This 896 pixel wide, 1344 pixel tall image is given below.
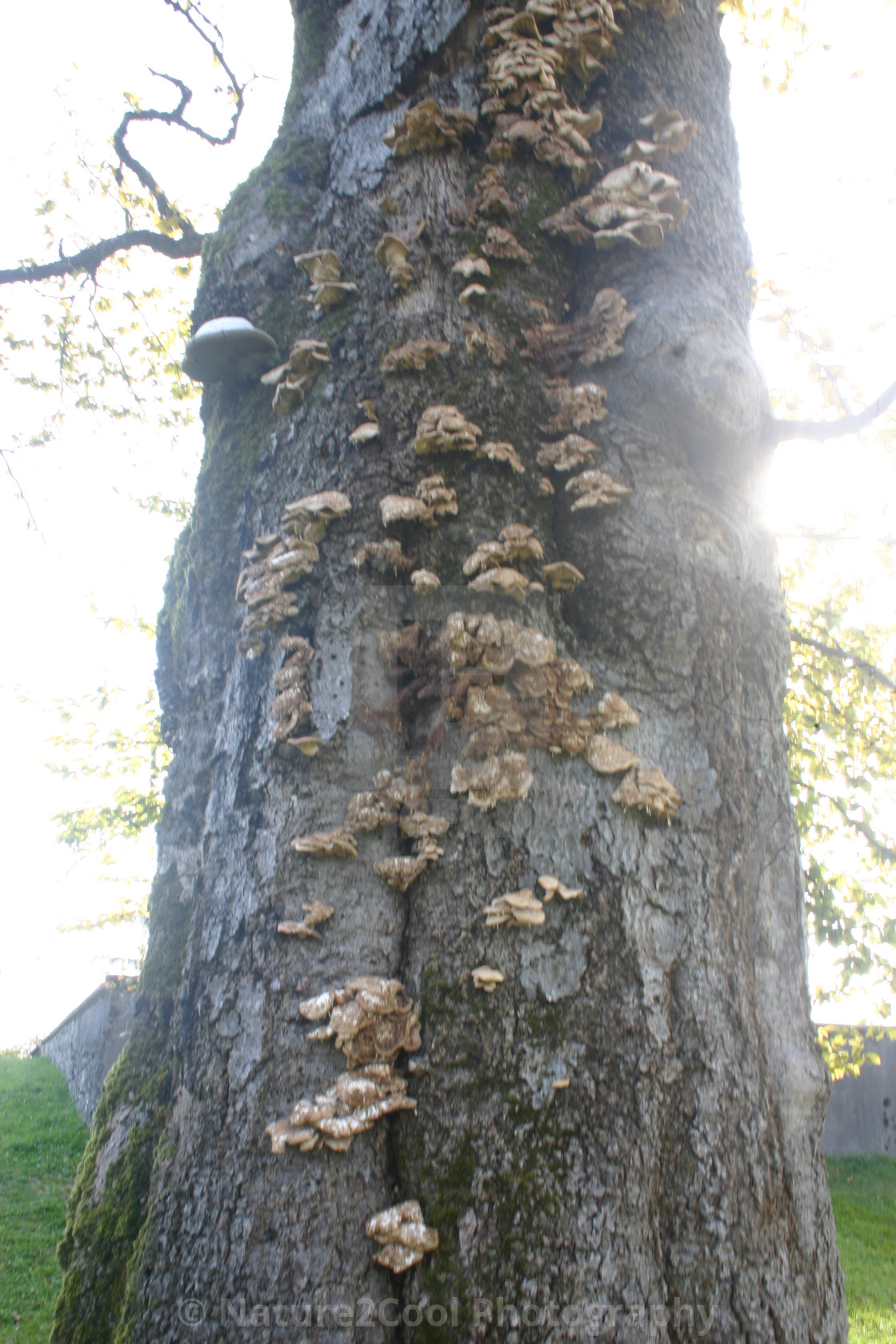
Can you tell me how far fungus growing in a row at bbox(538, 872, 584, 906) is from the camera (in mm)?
1867

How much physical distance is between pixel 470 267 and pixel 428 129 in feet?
2.03

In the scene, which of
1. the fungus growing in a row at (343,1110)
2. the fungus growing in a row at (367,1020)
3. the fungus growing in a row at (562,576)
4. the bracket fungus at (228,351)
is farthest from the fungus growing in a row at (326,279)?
the fungus growing in a row at (343,1110)

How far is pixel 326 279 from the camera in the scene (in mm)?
2660

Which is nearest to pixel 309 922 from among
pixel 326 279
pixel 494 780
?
pixel 494 780

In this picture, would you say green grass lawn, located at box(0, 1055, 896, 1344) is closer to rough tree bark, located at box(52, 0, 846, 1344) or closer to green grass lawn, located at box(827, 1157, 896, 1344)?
green grass lawn, located at box(827, 1157, 896, 1344)

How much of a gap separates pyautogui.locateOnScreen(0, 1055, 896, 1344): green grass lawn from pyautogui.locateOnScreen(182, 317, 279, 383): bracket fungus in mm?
5773

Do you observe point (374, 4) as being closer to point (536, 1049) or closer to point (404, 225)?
point (404, 225)

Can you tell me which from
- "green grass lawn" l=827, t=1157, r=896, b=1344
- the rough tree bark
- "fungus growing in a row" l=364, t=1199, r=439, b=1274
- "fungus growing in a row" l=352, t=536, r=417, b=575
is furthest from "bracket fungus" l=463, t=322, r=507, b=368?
"green grass lawn" l=827, t=1157, r=896, b=1344

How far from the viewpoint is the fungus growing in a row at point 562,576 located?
223 centimetres

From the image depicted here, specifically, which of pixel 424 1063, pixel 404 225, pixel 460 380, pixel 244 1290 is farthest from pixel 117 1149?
pixel 404 225

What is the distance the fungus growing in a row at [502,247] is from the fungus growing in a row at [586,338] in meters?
0.26

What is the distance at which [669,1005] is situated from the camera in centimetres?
186

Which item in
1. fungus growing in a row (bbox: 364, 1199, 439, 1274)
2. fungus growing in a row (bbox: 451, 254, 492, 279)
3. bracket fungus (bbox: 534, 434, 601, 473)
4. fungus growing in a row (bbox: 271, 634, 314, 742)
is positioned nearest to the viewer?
fungus growing in a row (bbox: 364, 1199, 439, 1274)

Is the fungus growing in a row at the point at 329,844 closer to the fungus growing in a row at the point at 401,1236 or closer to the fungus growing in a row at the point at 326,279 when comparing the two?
the fungus growing in a row at the point at 401,1236
